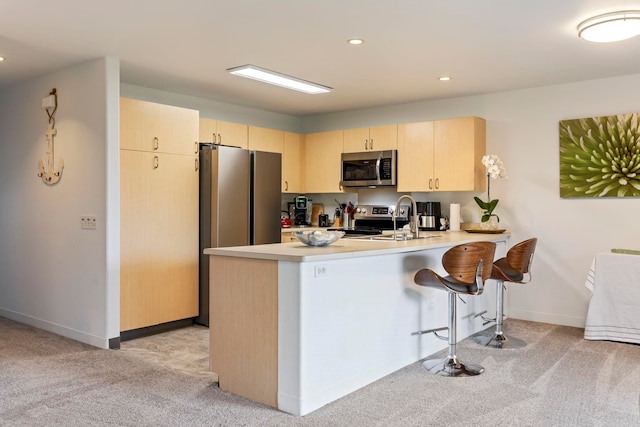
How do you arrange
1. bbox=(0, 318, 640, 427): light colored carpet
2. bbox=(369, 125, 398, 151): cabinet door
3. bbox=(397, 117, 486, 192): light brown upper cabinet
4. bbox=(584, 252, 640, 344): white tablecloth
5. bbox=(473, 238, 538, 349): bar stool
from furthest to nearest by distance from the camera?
bbox=(369, 125, 398, 151): cabinet door < bbox=(397, 117, 486, 192): light brown upper cabinet < bbox=(584, 252, 640, 344): white tablecloth < bbox=(473, 238, 538, 349): bar stool < bbox=(0, 318, 640, 427): light colored carpet

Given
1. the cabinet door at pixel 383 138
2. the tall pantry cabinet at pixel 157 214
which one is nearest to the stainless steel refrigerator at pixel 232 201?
the tall pantry cabinet at pixel 157 214

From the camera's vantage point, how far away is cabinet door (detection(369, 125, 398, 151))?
5859mm

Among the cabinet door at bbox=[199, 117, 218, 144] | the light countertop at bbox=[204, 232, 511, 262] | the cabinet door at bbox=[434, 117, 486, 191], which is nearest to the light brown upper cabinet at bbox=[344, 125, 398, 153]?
the cabinet door at bbox=[434, 117, 486, 191]

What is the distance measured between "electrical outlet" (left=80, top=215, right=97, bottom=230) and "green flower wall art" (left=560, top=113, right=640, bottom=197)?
4296 mm

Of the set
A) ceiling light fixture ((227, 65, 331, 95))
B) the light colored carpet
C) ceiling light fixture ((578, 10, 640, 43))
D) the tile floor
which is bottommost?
the tile floor

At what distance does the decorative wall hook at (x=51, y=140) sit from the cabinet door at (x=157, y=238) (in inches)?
29.9

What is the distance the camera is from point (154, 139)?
15.3 feet

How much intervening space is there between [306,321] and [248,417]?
600 millimetres

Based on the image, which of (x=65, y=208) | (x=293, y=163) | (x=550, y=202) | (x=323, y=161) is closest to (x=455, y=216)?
(x=550, y=202)

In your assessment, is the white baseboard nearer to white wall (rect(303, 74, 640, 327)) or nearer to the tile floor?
the tile floor

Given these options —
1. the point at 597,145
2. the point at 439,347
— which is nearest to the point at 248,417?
the point at 439,347

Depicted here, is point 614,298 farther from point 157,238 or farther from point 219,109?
point 219,109

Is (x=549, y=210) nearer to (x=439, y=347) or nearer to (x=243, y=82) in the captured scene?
(x=439, y=347)

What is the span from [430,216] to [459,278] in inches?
91.2
